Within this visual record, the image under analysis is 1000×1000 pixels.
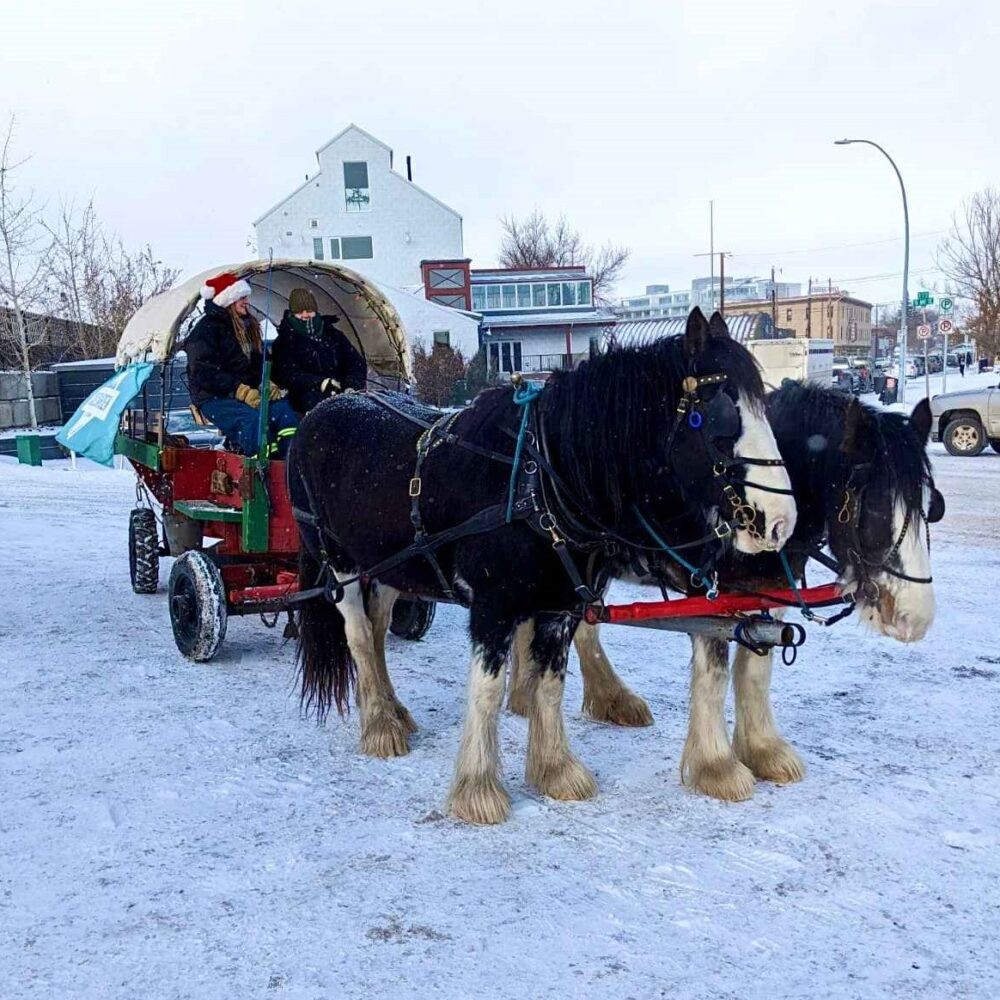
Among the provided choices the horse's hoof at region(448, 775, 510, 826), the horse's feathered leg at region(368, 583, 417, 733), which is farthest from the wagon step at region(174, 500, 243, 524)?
the horse's hoof at region(448, 775, 510, 826)

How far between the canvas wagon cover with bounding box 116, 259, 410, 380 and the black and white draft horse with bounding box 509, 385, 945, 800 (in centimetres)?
355

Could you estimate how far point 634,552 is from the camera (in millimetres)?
3811

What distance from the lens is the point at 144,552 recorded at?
7.69m


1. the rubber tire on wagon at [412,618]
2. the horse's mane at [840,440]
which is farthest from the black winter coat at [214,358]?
the horse's mane at [840,440]

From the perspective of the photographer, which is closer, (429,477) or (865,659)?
(429,477)

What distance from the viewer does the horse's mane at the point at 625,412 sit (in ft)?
11.3

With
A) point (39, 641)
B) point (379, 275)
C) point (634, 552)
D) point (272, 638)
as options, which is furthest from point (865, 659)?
point (379, 275)

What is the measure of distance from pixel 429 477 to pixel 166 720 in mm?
2119

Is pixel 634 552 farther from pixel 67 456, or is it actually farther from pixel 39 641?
pixel 67 456

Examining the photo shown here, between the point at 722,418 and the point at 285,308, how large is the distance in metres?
5.22

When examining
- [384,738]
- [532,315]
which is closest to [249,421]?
[384,738]

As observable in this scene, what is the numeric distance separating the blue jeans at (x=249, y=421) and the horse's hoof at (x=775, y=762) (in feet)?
11.3

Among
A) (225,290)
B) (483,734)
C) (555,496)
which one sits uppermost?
(225,290)

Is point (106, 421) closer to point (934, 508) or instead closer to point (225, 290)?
point (225, 290)
